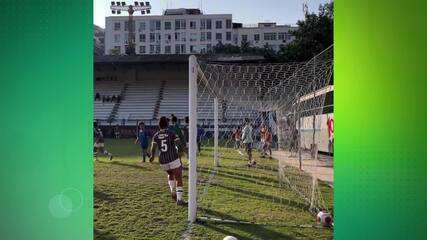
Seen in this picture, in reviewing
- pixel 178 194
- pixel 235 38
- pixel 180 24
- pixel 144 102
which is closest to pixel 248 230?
pixel 178 194

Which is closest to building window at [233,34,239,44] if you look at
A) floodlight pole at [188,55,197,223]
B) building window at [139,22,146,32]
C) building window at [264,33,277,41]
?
building window at [264,33,277,41]

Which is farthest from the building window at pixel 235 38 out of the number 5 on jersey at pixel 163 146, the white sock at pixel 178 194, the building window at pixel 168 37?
the white sock at pixel 178 194

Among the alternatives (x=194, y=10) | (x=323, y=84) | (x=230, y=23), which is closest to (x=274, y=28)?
(x=230, y=23)

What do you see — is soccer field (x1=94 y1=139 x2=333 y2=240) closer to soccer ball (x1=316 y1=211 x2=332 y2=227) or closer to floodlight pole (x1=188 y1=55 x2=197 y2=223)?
soccer ball (x1=316 y1=211 x2=332 y2=227)

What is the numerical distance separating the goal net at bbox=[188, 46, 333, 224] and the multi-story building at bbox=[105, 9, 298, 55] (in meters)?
64.7

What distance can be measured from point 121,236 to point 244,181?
569 centimetres

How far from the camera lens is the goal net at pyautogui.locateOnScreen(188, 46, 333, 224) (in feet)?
24.8

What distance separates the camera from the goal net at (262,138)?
755 cm

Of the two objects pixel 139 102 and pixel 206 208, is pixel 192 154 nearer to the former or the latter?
pixel 206 208

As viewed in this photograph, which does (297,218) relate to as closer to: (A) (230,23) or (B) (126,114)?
(B) (126,114)

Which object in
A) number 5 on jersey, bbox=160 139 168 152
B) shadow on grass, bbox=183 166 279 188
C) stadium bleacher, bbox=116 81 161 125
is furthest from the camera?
stadium bleacher, bbox=116 81 161 125

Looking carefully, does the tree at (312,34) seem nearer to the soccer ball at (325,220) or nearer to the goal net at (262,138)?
the goal net at (262,138)

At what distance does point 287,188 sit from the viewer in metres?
10.4

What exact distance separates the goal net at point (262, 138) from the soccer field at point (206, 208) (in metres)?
0.03
